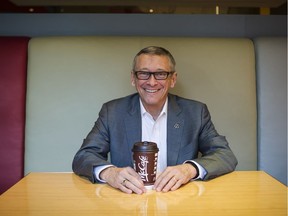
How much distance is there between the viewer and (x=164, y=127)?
5.49 feet

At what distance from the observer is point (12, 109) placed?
1831 millimetres

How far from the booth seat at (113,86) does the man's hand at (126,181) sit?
725mm

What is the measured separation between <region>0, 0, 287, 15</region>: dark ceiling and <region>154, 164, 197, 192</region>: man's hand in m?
1.15

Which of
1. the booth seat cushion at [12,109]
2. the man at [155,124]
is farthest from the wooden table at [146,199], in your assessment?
the booth seat cushion at [12,109]

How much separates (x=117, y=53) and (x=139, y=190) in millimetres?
981

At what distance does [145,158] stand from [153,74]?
0.63 m

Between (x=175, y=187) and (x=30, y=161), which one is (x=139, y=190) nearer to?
(x=175, y=187)

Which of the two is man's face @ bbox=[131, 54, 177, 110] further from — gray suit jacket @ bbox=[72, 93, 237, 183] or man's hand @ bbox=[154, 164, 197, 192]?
man's hand @ bbox=[154, 164, 197, 192]

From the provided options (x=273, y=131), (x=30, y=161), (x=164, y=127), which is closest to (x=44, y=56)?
(x=30, y=161)

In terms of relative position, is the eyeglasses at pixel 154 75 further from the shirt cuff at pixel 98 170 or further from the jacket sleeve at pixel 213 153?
the shirt cuff at pixel 98 170

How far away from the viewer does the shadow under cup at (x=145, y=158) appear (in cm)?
104

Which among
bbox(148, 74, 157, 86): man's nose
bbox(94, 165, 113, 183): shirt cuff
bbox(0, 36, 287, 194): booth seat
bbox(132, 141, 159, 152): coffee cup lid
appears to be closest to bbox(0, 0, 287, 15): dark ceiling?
bbox(0, 36, 287, 194): booth seat

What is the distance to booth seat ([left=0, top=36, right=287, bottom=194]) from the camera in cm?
185

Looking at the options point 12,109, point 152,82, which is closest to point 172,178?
point 152,82
